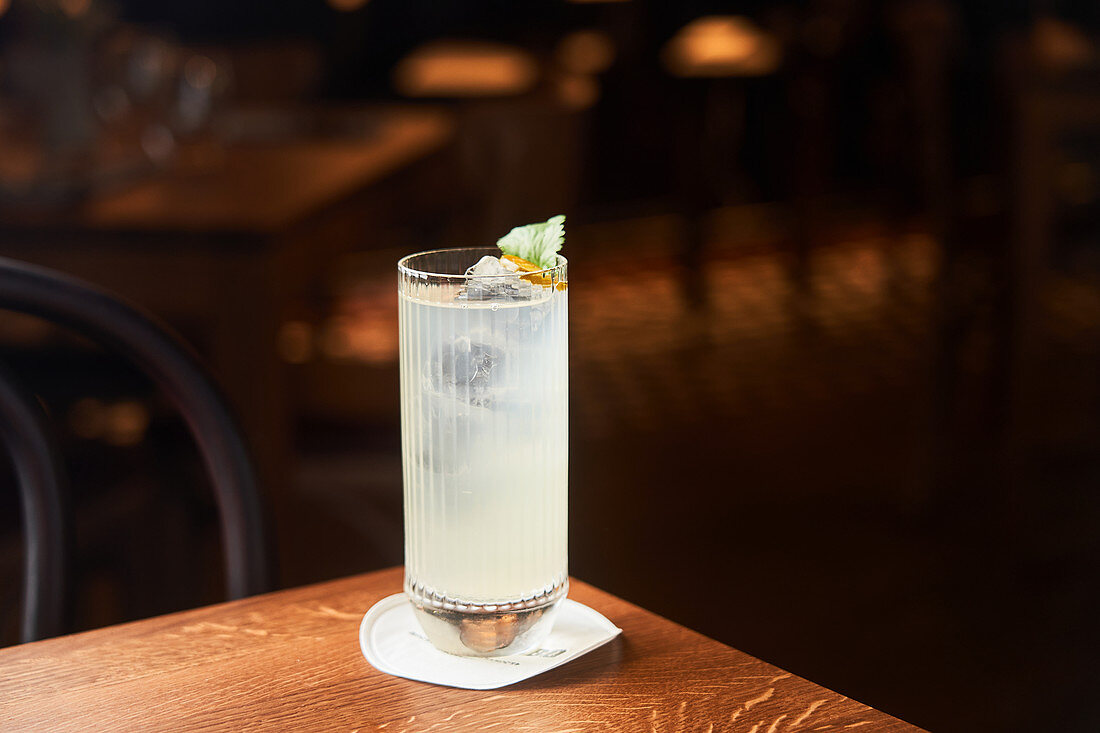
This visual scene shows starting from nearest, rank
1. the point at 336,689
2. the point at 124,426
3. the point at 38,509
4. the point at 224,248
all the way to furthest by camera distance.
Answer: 1. the point at 336,689
2. the point at 38,509
3. the point at 224,248
4. the point at 124,426

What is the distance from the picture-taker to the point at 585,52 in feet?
11.5

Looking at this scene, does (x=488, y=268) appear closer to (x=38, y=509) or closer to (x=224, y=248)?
(x=38, y=509)

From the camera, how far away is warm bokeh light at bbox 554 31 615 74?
138 inches

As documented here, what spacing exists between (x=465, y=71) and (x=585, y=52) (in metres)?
0.37

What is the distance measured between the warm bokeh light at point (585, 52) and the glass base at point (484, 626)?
3028 millimetres

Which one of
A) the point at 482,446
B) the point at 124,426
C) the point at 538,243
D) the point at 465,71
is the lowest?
the point at 124,426

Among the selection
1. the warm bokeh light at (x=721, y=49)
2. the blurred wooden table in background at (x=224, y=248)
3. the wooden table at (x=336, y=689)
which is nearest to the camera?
the wooden table at (x=336, y=689)

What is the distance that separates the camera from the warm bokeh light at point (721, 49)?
11.2 feet

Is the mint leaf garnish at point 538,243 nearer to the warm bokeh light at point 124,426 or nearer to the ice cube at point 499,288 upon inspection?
the ice cube at point 499,288

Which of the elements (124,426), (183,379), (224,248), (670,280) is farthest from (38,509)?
(670,280)

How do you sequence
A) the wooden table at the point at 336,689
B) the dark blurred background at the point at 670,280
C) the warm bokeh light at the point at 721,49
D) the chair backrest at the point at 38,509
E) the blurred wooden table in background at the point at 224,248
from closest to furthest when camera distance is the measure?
the wooden table at the point at 336,689 < the chair backrest at the point at 38,509 < the blurred wooden table in background at the point at 224,248 < the dark blurred background at the point at 670,280 < the warm bokeh light at the point at 721,49

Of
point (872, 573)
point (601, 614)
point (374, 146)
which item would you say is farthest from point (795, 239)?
point (601, 614)

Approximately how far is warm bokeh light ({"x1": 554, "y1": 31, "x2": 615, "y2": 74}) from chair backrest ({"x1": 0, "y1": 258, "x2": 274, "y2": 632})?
112 inches

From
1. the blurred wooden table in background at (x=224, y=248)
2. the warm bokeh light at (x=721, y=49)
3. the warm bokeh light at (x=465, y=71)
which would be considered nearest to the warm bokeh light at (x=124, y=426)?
the blurred wooden table in background at (x=224, y=248)
